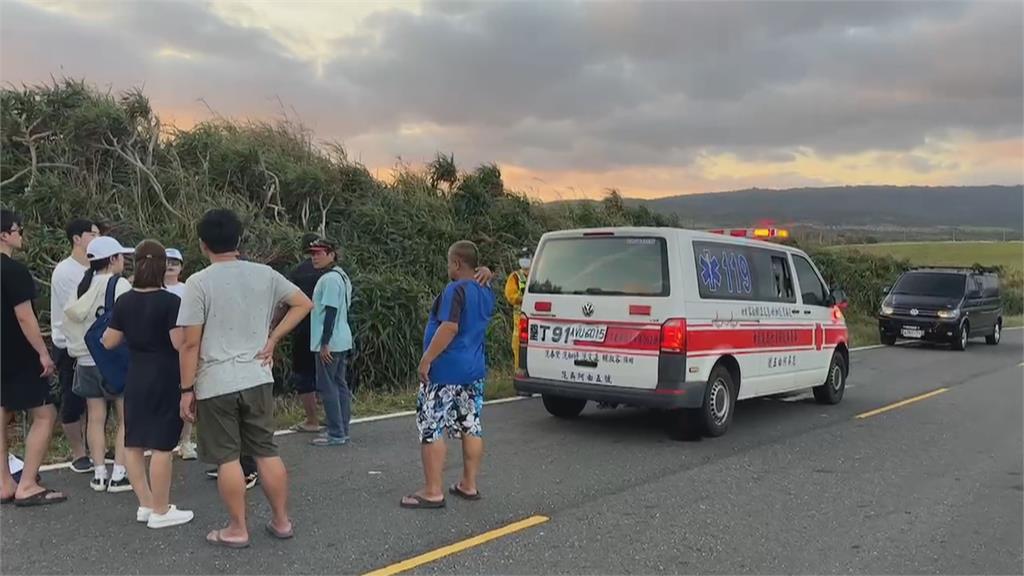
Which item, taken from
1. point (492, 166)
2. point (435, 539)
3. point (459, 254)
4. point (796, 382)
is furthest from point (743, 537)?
point (492, 166)

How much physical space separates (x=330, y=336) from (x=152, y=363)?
238cm

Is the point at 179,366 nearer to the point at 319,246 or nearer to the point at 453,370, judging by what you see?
the point at 453,370

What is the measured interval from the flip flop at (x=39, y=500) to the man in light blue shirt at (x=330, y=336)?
2220 mm

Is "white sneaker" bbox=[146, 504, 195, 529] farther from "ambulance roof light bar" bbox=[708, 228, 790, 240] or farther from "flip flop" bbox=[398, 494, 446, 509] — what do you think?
"ambulance roof light bar" bbox=[708, 228, 790, 240]

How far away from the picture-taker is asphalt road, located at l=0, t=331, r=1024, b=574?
438 centimetres

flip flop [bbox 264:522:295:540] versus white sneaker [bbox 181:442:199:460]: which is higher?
white sneaker [bbox 181:442:199:460]

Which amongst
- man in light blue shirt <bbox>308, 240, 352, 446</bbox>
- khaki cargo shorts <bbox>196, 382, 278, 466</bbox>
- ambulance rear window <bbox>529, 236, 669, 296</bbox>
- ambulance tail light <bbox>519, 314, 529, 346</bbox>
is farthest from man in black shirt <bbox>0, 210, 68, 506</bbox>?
ambulance rear window <bbox>529, 236, 669, 296</bbox>

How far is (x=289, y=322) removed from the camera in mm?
4445

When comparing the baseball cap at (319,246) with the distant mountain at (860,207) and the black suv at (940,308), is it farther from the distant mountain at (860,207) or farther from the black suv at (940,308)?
the black suv at (940,308)

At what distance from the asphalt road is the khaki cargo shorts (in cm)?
54

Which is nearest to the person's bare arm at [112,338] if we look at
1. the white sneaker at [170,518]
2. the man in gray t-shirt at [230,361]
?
the man in gray t-shirt at [230,361]

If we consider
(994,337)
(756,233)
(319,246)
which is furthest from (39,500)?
(994,337)

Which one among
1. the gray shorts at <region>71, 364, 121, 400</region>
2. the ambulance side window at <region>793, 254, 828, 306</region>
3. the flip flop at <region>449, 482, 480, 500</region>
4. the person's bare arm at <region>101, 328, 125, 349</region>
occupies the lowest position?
the flip flop at <region>449, 482, 480, 500</region>

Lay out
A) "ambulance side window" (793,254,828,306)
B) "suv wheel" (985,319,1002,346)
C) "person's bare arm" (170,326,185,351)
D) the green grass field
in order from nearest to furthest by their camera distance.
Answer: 1. "person's bare arm" (170,326,185,351)
2. "ambulance side window" (793,254,828,306)
3. "suv wheel" (985,319,1002,346)
4. the green grass field
